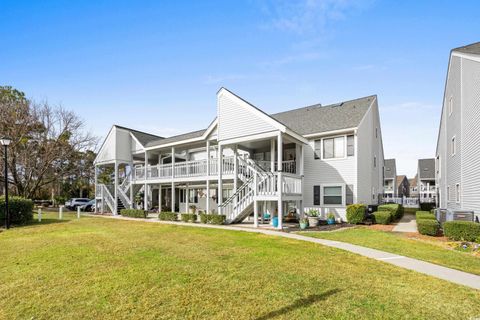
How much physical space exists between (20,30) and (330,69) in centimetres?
1680

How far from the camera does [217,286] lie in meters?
5.62

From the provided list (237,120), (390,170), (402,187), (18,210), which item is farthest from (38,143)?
(402,187)

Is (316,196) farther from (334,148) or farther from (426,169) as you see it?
(426,169)

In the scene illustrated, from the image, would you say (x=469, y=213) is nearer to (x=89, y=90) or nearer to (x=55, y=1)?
(x=55, y=1)

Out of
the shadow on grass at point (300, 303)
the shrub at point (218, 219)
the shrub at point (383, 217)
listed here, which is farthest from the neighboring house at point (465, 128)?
the shrub at point (218, 219)

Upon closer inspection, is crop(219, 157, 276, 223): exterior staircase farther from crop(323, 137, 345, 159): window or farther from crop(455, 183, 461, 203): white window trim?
crop(455, 183, 461, 203): white window trim

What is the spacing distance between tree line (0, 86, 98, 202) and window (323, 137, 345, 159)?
2866 centimetres

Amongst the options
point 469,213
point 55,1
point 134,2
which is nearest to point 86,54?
point 55,1

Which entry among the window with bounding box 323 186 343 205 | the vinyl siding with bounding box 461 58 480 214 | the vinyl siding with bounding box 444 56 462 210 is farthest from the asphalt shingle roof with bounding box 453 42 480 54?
the window with bounding box 323 186 343 205

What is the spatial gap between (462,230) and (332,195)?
7698mm

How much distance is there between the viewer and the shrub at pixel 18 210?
650 inches

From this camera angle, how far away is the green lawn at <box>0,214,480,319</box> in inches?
178

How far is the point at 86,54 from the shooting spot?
15883mm

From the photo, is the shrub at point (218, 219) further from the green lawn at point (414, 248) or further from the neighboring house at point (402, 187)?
the neighboring house at point (402, 187)
